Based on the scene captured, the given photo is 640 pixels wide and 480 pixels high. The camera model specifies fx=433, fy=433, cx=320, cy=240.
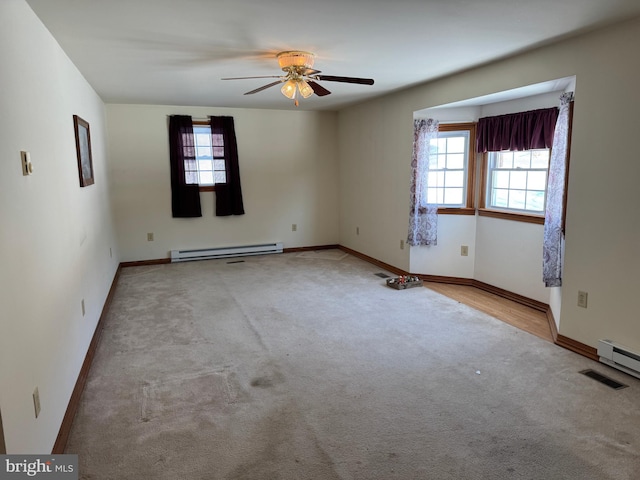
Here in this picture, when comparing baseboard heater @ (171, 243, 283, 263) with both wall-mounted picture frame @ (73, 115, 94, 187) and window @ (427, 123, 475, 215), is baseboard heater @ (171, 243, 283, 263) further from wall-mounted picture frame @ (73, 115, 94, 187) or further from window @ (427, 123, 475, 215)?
window @ (427, 123, 475, 215)

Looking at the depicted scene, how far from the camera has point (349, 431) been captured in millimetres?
2359

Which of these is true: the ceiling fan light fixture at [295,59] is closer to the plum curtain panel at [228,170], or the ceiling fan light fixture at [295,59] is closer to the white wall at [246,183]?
the plum curtain panel at [228,170]

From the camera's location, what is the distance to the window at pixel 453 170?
520 cm

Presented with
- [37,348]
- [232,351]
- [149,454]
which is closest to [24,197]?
[37,348]

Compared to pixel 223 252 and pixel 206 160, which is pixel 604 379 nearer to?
pixel 223 252

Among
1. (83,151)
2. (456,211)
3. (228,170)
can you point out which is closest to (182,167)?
(228,170)

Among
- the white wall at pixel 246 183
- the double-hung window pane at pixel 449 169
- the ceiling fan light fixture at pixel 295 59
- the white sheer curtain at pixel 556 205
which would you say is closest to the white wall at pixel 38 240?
the ceiling fan light fixture at pixel 295 59

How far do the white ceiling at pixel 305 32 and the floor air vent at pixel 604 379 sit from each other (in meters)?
2.34

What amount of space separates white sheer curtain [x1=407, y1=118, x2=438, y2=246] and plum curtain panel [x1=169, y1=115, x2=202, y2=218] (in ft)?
10.8

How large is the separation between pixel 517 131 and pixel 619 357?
2425mm

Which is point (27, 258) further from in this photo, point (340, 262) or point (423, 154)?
point (340, 262)

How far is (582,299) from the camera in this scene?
3.30 metres

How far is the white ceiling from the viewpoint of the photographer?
2510 millimetres

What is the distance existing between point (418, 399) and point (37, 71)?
118 inches
